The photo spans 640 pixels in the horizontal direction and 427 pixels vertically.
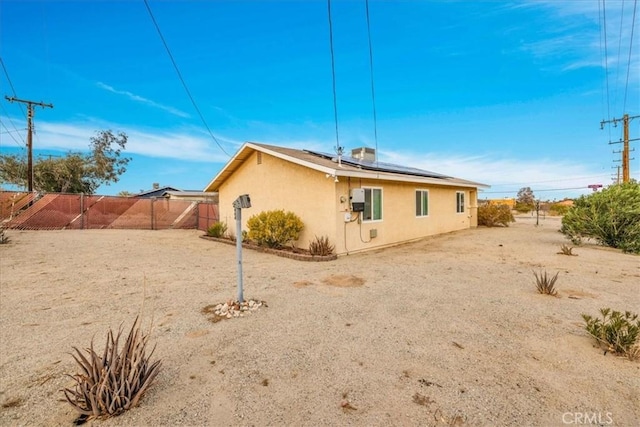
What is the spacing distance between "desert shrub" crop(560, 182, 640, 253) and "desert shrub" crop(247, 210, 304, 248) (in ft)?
30.5

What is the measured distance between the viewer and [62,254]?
821cm

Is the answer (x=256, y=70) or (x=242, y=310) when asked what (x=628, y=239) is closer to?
(x=242, y=310)

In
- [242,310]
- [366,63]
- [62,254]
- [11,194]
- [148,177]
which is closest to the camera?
[242,310]

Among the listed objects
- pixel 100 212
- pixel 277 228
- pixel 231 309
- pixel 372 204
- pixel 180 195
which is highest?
pixel 180 195

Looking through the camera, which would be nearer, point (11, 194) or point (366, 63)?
point (366, 63)

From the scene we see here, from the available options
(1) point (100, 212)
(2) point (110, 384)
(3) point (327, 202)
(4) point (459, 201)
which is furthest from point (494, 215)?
(1) point (100, 212)

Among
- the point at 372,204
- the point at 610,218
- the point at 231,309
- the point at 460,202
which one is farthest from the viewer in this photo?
the point at 460,202

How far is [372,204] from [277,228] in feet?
10.7

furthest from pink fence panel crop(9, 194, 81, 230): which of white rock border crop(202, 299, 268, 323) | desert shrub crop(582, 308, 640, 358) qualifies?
desert shrub crop(582, 308, 640, 358)

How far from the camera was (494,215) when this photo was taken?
17516 mm

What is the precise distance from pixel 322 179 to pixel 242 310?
523 cm

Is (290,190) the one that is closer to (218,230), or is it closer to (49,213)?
(218,230)

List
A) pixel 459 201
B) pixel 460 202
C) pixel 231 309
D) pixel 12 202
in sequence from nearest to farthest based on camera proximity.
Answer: pixel 231 309 → pixel 12 202 → pixel 459 201 → pixel 460 202

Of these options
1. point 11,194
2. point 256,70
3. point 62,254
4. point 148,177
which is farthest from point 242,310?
point 148,177
